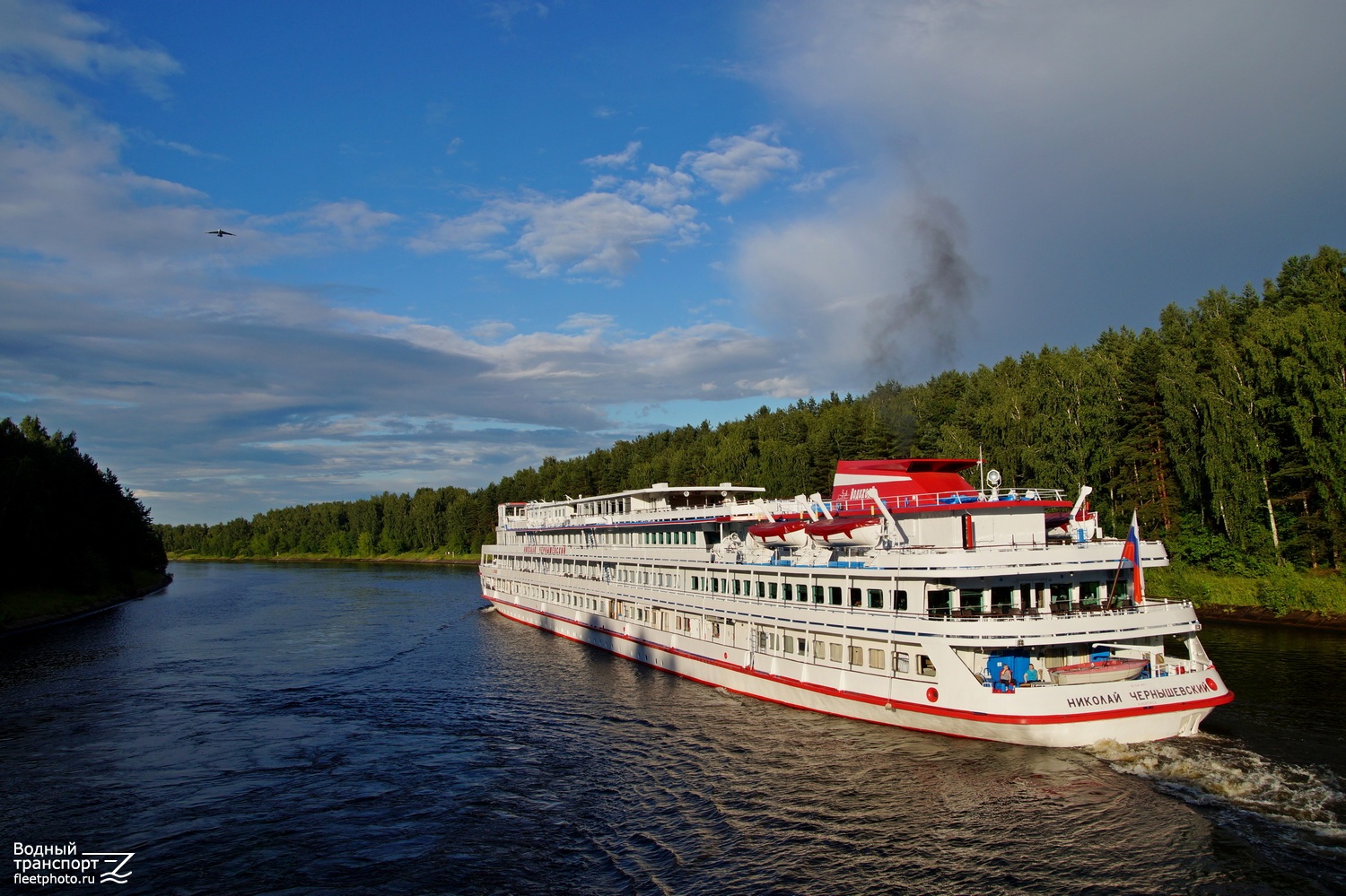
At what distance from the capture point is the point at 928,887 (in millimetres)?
18125

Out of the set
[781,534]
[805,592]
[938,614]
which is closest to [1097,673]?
[938,614]

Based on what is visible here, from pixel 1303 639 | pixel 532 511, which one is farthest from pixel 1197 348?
pixel 532 511

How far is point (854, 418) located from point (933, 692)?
8015 cm

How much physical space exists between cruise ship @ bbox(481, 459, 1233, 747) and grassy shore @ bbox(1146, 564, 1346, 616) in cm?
1504

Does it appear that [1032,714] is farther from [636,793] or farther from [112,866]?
[112,866]

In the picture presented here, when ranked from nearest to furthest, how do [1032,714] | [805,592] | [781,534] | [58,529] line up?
[1032,714]
[805,592]
[781,534]
[58,529]

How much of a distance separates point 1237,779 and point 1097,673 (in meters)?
4.68

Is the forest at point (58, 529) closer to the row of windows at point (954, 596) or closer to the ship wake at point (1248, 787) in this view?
the row of windows at point (954, 596)

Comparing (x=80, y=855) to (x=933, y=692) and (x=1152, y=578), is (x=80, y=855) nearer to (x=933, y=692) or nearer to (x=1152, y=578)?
(x=933, y=692)

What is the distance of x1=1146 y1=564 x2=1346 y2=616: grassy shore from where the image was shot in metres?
50.1

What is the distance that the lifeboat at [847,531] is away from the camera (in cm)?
3281

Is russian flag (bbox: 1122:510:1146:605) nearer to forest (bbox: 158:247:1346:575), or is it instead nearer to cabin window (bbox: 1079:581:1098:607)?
cabin window (bbox: 1079:581:1098:607)

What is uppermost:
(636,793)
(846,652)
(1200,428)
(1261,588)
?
(1200,428)

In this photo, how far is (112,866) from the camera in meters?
20.5
